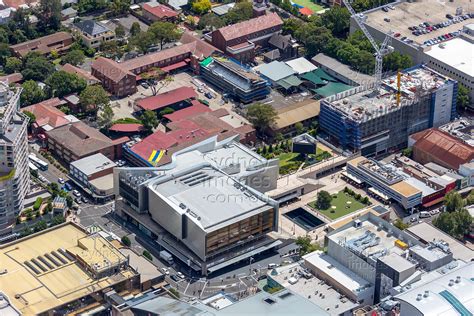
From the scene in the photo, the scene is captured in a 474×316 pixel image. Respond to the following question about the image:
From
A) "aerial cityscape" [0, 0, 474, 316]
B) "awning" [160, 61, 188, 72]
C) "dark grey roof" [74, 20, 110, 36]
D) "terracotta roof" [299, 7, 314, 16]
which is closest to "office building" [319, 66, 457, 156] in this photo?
"aerial cityscape" [0, 0, 474, 316]

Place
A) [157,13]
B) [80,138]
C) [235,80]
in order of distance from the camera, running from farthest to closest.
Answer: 1. [157,13]
2. [235,80]
3. [80,138]

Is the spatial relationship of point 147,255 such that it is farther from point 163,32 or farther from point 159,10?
point 159,10

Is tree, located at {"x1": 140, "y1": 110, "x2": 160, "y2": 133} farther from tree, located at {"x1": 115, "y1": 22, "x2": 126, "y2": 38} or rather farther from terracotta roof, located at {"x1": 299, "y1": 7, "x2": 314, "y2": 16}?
terracotta roof, located at {"x1": 299, "y1": 7, "x2": 314, "y2": 16}

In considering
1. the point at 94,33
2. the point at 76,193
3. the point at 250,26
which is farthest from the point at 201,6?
the point at 76,193

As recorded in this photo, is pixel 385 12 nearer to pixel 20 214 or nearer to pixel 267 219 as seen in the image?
pixel 267 219

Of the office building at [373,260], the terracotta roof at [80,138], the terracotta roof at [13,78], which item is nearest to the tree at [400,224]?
the office building at [373,260]

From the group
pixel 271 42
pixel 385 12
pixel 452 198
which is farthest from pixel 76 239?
pixel 385 12

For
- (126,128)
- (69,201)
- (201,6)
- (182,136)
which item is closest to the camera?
(69,201)
